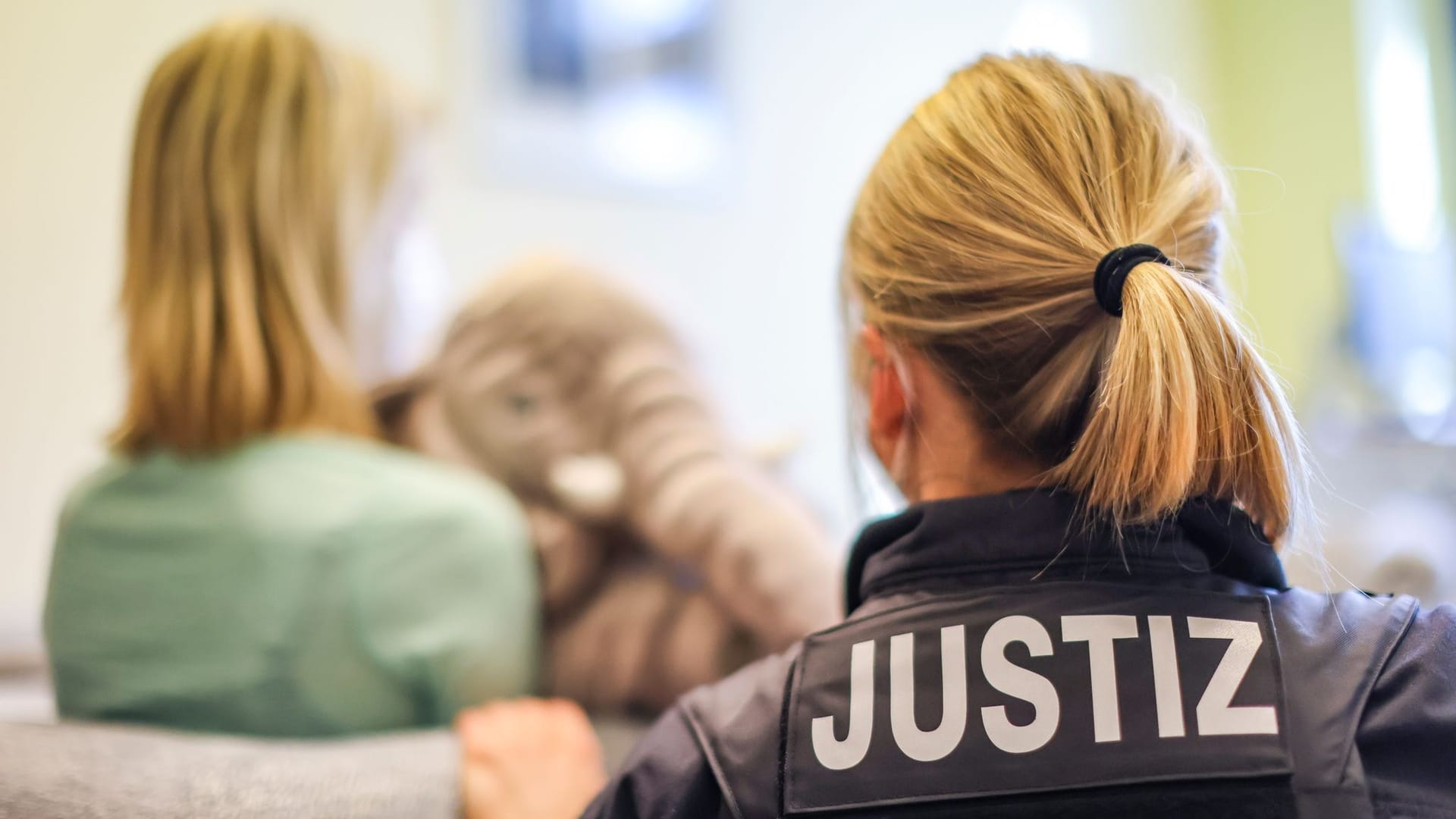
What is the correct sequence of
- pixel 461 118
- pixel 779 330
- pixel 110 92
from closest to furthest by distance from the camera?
pixel 110 92 → pixel 461 118 → pixel 779 330

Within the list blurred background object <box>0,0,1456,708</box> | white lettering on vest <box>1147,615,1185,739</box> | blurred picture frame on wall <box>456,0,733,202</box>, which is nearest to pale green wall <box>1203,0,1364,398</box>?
blurred background object <box>0,0,1456,708</box>

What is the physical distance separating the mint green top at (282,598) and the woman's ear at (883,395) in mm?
346

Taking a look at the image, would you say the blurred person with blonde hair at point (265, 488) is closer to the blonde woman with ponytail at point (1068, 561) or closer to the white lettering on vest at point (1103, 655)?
the blonde woman with ponytail at point (1068, 561)

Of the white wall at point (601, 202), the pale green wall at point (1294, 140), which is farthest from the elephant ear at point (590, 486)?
the pale green wall at point (1294, 140)

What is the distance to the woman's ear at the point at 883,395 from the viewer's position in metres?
0.67

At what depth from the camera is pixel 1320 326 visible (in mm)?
2912

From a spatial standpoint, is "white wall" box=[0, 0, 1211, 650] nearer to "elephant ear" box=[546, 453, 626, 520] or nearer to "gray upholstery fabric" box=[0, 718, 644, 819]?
"elephant ear" box=[546, 453, 626, 520]

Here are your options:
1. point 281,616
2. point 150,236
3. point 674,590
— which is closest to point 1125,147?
point 674,590

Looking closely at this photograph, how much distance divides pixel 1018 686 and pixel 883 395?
194mm

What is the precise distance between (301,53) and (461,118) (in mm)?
1297

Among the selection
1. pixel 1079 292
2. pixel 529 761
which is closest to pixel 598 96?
pixel 529 761

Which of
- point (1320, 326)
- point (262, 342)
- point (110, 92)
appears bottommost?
point (1320, 326)

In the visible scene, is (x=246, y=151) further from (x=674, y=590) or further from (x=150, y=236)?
(x=674, y=590)

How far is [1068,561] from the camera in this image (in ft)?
1.93
